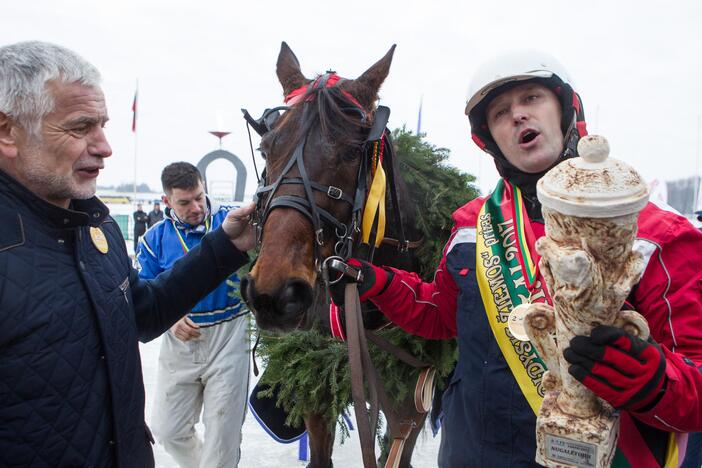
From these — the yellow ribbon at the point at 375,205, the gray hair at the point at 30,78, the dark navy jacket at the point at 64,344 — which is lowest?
the dark navy jacket at the point at 64,344

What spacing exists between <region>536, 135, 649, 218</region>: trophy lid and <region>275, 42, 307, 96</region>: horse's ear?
1.63 meters

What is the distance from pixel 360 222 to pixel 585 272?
1.26 m

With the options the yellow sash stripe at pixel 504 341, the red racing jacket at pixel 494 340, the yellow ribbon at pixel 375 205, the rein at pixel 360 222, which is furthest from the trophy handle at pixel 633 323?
the yellow ribbon at pixel 375 205

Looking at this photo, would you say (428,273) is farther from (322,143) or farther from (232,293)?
(232,293)

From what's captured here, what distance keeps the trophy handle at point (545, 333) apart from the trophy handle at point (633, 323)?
0.13 meters

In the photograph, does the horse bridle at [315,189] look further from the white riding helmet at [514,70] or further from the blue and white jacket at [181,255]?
the blue and white jacket at [181,255]

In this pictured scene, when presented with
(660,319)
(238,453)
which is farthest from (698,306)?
(238,453)

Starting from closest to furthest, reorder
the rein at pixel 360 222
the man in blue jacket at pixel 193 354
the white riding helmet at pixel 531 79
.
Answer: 1. the white riding helmet at pixel 531 79
2. the rein at pixel 360 222
3. the man in blue jacket at pixel 193 354

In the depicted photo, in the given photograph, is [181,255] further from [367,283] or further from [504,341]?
[504,341]

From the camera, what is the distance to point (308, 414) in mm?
2764

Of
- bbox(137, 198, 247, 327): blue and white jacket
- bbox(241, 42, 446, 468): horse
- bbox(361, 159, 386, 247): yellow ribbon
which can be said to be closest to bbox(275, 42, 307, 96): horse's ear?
bbox(241, 42, 446, 468): horse

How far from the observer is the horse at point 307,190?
1780 mm

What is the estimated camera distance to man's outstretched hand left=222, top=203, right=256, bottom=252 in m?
2.18

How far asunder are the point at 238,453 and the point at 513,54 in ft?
9.79
